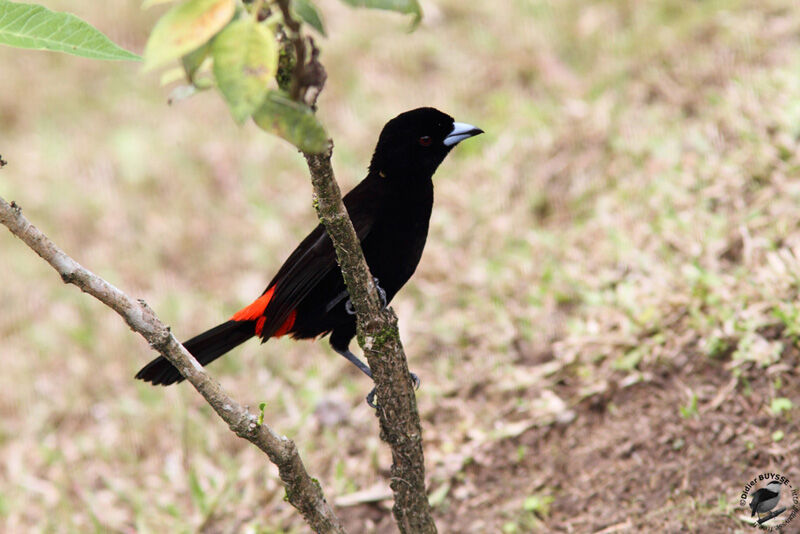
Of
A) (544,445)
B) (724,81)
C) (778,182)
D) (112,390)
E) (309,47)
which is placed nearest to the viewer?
(309,47)

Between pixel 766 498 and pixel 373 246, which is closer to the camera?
pixel 766 498

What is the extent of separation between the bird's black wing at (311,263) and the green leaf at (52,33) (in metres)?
1.43

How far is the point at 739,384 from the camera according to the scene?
131 inches

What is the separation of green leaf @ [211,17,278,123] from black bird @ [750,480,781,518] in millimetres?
2305

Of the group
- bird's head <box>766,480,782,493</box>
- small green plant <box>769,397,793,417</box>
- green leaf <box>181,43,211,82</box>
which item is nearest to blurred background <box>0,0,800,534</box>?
small green plant <box>769,397,793,417</box>

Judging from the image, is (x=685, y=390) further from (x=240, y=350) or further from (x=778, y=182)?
(x=240, y=350)

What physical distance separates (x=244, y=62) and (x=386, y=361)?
147 centimetres

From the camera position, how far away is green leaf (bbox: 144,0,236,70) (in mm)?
1172

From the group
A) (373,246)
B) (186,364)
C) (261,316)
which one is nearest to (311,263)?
(373,246)

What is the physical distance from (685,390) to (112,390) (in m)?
3.36

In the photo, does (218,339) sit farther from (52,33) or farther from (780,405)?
(780,405)

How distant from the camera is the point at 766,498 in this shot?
107 inches

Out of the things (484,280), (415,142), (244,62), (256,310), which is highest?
(484,280)

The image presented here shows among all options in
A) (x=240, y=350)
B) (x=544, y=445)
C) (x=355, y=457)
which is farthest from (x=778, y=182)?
(x=240, y=350)
